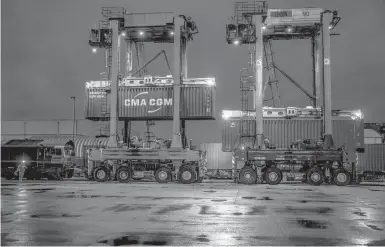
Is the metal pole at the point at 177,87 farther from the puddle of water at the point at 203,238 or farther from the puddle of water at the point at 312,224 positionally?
the puddle of water at the point at 203,238

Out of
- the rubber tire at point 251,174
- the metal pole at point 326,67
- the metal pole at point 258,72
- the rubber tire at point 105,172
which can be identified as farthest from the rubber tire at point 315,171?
the rubber tire at point 105,172

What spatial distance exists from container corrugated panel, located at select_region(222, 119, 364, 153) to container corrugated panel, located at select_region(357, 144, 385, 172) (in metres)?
6.92

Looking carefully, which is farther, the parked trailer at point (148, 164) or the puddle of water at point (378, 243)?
the parked trailer at point (148, 164)

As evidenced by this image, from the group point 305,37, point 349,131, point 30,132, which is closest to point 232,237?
point 349,131

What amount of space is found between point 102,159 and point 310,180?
48.1ft

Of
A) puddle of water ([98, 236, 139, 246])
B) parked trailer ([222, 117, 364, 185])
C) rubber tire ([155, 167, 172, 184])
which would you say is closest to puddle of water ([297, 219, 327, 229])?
puddle of water ([98, 236, 139, 246])

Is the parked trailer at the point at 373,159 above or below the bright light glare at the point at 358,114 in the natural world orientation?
below

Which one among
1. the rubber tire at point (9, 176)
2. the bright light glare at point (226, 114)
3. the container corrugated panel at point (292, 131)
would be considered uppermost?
the bright light glare at point (226, 114)

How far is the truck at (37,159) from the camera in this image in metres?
36.1

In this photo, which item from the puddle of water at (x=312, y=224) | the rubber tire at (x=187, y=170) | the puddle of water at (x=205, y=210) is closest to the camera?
the puddle of water at (x=312, y=224)

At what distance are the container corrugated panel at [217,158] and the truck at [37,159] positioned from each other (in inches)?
543

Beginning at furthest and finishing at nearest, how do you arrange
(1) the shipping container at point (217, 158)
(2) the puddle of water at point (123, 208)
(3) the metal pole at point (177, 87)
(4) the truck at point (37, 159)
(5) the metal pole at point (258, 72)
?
(1) the shipping container at point (217, 158)
(4) the truck at point (37, 159)
(3) the metal pole at point (177, 87)
(5) the metal pole at point (258, 72)
(2) the puddle of water at point (123, 208)

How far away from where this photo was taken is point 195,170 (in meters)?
Result: 31.9

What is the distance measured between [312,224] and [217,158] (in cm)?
3278
